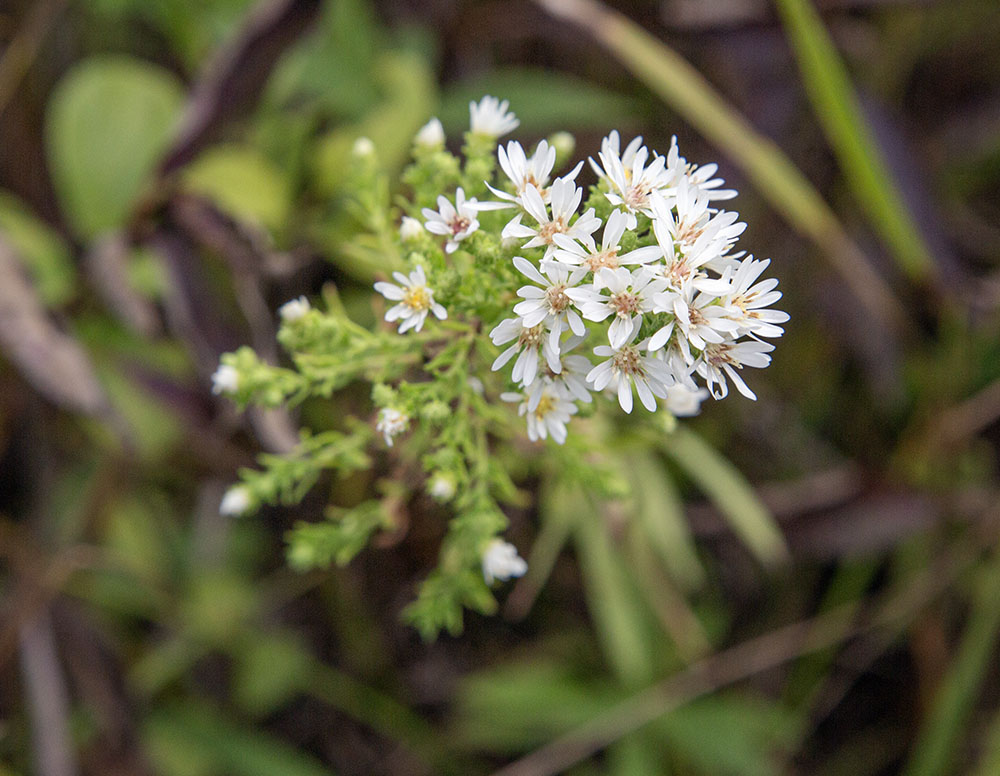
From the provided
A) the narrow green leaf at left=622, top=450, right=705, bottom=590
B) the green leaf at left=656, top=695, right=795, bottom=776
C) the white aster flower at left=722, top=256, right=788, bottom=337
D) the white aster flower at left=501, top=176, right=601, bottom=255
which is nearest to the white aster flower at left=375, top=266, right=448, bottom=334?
the white aster flower at left=501, top=176, right=601, bottom=255

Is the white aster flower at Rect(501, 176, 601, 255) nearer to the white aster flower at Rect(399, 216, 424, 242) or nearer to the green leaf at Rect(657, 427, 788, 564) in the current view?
the white aster flower at Rect(399, 216, 424, 242)

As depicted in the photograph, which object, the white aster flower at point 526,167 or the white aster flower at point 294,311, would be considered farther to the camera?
the white aster flower at point 294,311

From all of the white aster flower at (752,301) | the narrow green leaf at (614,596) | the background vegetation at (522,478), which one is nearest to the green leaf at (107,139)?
the background vegetation at (522,478)

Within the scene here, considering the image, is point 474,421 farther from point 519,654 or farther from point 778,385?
point 778,385

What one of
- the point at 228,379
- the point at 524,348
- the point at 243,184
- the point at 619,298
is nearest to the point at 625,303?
the point at 619,298

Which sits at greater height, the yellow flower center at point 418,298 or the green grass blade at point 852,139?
the green grass blade at point 852,139

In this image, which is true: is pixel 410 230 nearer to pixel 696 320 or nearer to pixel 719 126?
pixel 696 320

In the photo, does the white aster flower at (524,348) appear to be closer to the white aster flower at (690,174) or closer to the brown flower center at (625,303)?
the brown flower center at (625,303)
